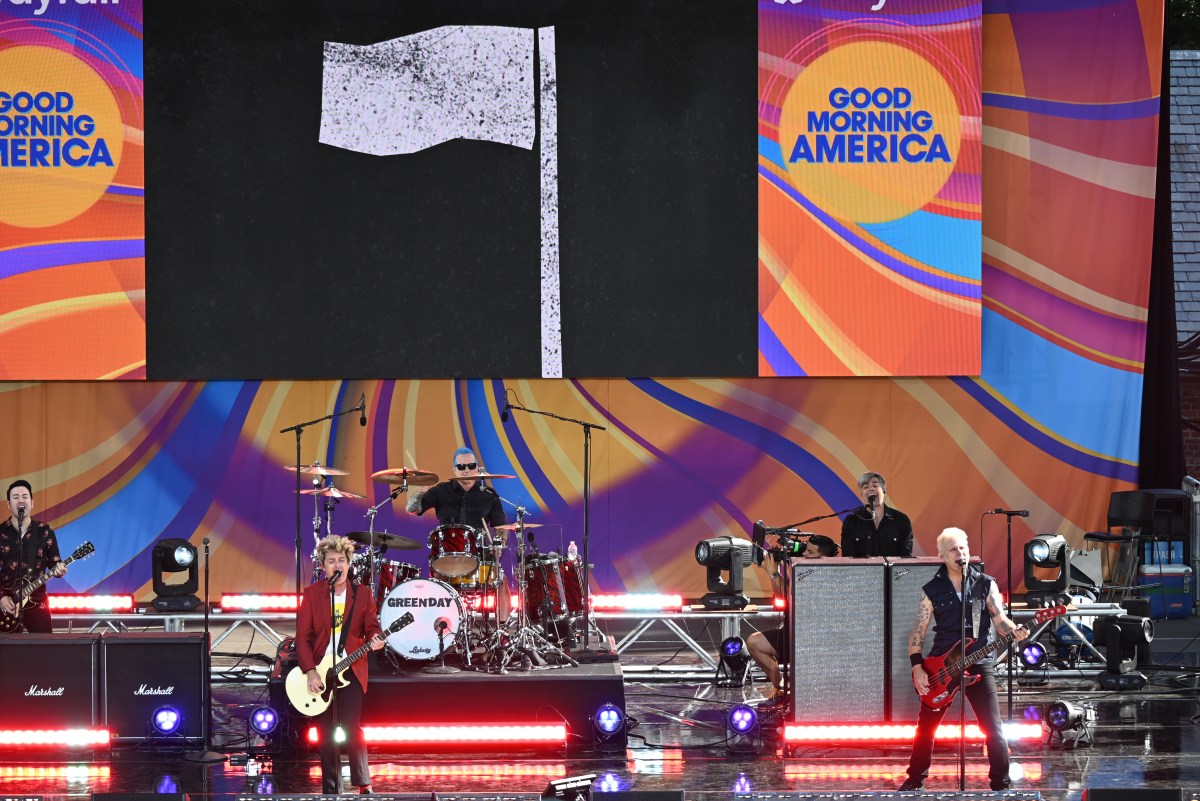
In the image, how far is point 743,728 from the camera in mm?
10102

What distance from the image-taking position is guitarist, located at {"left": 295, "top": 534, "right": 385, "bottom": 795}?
28.2 ft

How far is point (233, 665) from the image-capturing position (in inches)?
506

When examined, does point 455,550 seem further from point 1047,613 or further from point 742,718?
point 1047,613

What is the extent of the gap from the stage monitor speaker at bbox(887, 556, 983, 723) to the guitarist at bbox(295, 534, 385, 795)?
3.48 meters

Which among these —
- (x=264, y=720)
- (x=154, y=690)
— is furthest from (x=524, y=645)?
(x=154, y=690)

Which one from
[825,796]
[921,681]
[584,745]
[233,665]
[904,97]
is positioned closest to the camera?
[825,796]

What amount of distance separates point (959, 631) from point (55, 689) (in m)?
6.15

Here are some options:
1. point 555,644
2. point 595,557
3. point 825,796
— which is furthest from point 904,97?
point 825,796

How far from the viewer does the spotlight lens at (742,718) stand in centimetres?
1009

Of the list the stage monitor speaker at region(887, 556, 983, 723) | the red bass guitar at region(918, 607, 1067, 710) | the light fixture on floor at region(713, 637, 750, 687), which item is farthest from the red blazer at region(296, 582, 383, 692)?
the light fixture on floor at region(713, 637, 750, 687)

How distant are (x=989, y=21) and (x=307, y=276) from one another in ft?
24.8

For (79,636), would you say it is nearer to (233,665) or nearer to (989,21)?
(233,665)

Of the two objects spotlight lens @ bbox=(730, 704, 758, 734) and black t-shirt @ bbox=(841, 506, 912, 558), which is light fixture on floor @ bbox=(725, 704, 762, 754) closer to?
spotlight lens @ bbox=(730, 704, 758, 734)

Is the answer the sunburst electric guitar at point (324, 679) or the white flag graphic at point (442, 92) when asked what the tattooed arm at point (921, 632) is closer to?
the sunburst electric guitar at point (324, 679)
